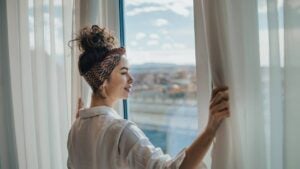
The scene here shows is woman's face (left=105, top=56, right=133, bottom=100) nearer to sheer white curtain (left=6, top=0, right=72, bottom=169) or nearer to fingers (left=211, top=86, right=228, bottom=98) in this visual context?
fingers (left=211, top=86, right=228, bottom=98)

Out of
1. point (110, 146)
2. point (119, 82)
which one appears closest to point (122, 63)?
point (119, 82)

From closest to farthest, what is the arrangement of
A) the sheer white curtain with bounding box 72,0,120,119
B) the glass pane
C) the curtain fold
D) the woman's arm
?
the curtain fold < the woman's arm < the glass pane < the sheer white curtain with bounding box 72,0,120,119

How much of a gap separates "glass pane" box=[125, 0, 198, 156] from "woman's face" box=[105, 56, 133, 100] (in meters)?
0.25

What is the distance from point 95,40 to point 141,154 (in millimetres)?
492

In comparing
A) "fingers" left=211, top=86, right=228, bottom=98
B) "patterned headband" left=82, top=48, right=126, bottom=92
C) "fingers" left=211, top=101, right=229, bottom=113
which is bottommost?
"fingers" left=211, top=101, right=229, bottom=113

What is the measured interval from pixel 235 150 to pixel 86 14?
3.12 ft

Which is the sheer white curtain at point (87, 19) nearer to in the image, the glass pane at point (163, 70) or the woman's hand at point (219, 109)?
the glass pane at point (163, 70)

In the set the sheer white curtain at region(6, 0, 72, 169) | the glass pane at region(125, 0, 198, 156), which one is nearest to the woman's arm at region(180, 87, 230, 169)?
the glass pane at region(125, 0, 198, 156)

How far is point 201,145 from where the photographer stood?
1.13 meters

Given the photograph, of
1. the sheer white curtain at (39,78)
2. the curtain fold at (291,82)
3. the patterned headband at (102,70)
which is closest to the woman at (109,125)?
the patterned headband at (102,70)

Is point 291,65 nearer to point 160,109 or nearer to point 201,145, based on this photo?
point 201,145

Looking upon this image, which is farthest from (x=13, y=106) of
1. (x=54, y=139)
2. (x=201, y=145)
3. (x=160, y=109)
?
(x=201, y=145)

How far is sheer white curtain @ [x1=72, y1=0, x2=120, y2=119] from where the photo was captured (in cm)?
171

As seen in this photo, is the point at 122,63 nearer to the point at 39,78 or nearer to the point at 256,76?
the point at 256,76
